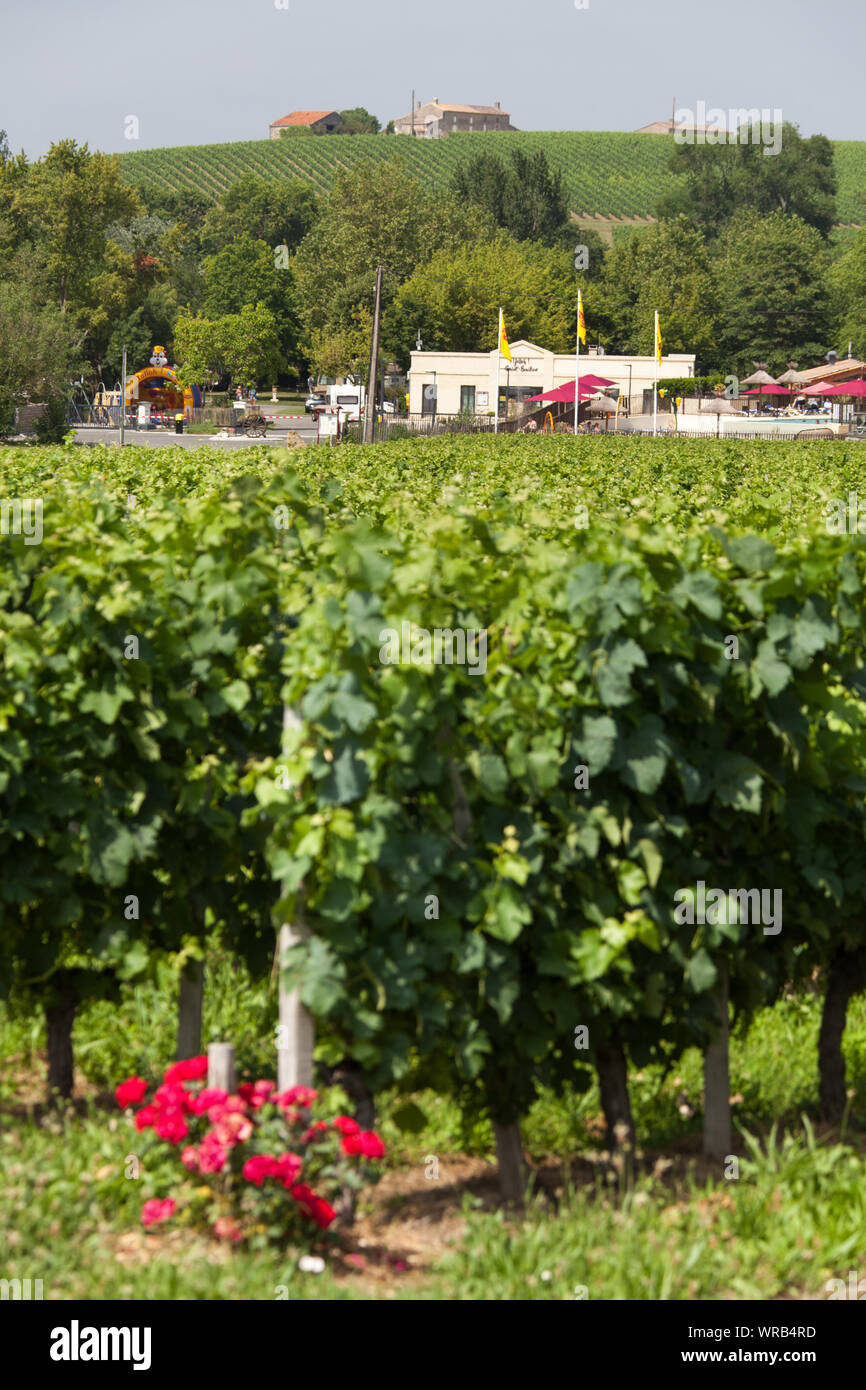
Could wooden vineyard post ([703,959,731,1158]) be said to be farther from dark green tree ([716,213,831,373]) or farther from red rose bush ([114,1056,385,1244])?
dark green tree ([716,213,831,373])

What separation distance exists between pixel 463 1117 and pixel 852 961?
5.16 ft

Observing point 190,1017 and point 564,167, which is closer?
point 190,1017

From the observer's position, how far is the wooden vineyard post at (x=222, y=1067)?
4418 mm

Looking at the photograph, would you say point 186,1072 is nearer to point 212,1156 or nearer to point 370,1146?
point 212,1156

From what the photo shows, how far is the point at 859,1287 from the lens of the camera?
4.25 m

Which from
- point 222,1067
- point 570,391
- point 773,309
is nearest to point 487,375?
point 570,391

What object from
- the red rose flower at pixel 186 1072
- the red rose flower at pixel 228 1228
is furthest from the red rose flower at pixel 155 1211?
the red rose flower at pixel 186 1072

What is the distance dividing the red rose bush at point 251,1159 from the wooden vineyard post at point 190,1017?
0.75 meters

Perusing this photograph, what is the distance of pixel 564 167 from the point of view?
18550cm

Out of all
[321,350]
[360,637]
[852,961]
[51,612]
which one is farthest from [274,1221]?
[321,350]

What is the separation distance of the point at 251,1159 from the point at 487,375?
76.7 metres

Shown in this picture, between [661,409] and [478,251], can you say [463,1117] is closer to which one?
[661,409]

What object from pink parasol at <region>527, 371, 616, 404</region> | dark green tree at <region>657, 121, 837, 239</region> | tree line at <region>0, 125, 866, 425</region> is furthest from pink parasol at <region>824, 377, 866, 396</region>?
dark green tree at <region>657, 121, 837, 239</region>

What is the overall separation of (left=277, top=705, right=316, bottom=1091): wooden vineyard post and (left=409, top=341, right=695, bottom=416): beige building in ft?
245
